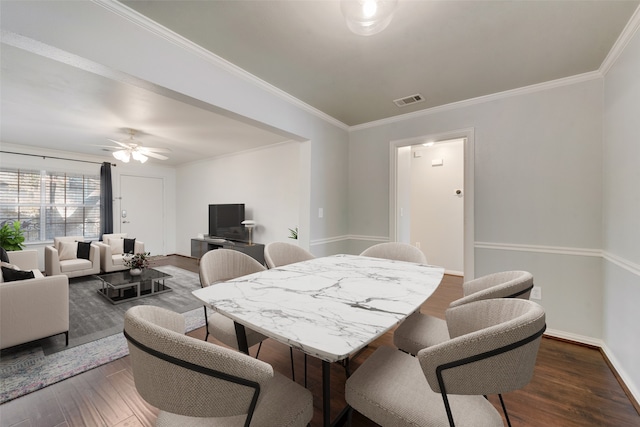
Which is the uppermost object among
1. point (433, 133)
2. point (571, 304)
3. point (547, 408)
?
point (433, 133)

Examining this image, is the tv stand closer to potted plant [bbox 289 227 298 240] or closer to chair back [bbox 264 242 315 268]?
potted plant [bbox 289 227 298 240]

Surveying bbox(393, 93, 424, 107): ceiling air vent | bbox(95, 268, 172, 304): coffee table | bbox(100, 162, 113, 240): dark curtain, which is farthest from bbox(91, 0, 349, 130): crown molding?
bbox(100, 162, 113, 240): dark curtain

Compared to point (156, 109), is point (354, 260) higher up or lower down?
lower down

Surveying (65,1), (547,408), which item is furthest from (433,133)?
(65,1)

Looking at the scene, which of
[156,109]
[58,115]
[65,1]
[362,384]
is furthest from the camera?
[58,115]

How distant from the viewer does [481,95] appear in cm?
262

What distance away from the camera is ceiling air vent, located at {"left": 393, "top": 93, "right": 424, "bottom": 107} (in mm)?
2668

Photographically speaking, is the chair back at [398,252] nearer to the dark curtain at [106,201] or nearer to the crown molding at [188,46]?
the crown molding at [188,46]

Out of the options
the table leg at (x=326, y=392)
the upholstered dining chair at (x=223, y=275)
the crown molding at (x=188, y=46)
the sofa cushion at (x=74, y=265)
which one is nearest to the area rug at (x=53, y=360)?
the upholstered dining chair at (x=223, y=275)

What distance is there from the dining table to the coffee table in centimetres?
288

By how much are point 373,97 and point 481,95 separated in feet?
3.70

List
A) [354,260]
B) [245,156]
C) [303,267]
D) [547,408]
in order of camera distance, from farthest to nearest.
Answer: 1. [245,156]
2. [354,260]
3. [303,267]
4. [547,408]

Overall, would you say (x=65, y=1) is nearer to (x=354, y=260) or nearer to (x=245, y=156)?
(x=354, y=260)

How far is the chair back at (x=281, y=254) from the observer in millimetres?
1975
